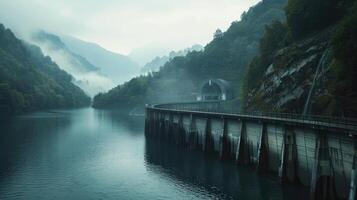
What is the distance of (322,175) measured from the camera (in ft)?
147

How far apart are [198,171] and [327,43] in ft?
117

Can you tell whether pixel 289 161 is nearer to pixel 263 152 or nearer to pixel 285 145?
pixel 285 145

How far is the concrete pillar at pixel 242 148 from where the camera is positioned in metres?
66.1

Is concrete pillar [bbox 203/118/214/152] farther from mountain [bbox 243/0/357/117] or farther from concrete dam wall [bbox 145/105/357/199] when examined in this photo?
mountain [bbox 243/0/357/117]

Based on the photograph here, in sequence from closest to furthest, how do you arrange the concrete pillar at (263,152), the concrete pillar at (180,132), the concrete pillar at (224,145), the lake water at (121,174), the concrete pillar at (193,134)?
the lake water at (121,174) → the concrete pillar at (263,152) → the concrete pillar at (224,145) → the concrete pillar at (193,134) → the concrete pillar at (180,132)

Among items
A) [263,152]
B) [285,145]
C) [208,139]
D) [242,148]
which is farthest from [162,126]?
[285,145]

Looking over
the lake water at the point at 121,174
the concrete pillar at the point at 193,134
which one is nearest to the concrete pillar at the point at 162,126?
the lake water at the point at 121,174

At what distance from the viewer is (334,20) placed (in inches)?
3157

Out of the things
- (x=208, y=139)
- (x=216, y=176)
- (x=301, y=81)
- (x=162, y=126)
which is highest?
(x=301, y=81)

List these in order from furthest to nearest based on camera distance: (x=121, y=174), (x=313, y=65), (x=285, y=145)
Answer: (x=313, y=65)
(x=121, y=174)
(x=285, y=145)

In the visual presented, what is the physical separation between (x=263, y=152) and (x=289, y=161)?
768 cm

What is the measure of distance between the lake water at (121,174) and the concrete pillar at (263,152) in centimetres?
204

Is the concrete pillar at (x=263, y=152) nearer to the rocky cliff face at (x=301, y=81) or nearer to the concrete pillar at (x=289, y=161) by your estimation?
the concrete pillar at (x=289, y=161)

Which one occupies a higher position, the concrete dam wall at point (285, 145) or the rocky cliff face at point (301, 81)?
the rocky cliff face at point (301, 81)
